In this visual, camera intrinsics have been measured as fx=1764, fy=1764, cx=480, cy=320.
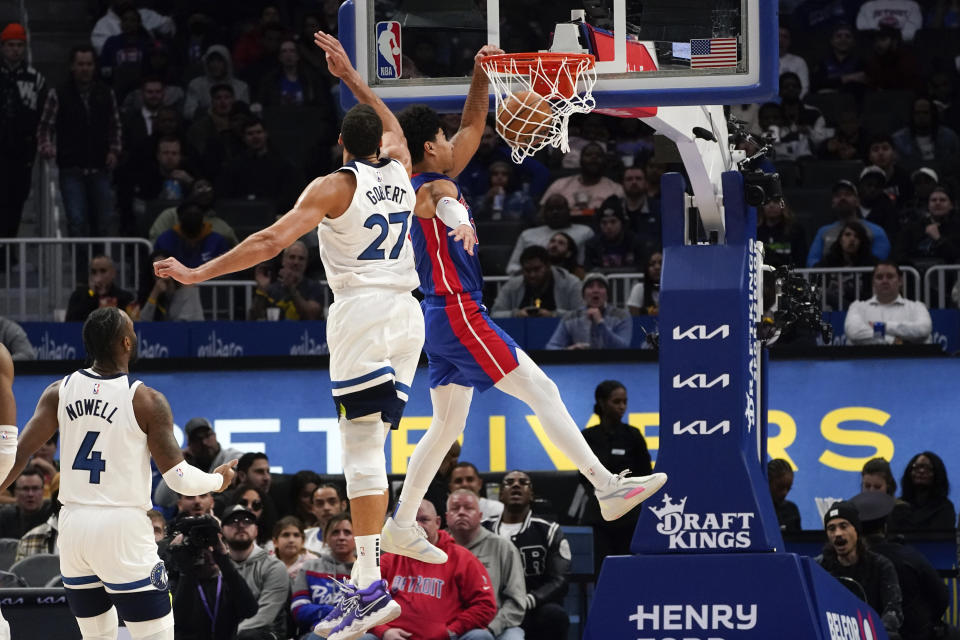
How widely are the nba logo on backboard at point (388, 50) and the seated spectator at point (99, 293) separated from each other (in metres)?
6.36

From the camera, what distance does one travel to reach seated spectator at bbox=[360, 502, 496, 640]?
11406 millimetres

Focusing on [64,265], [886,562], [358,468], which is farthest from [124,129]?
[358,468]

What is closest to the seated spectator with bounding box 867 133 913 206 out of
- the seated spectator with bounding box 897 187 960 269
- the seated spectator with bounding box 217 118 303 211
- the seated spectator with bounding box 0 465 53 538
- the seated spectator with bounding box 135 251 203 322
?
the seated spectator with bounding box 897 187 960 269

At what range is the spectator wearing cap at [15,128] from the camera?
58.2 feet

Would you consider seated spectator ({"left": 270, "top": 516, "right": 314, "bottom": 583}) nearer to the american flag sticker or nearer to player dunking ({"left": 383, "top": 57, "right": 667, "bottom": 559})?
player dunking ({"left": 383, "top": 57, "right": 667, "bottom": 559})

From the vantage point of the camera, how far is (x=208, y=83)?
19.7 m

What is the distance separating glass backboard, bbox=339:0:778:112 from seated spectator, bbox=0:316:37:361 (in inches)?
256

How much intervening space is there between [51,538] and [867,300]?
724 cm

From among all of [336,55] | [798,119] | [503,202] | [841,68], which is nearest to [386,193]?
[336,55]

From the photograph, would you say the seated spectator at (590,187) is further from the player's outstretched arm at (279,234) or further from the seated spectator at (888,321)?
the player's outstretched arm at (279,234)

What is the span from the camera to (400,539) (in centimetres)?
884

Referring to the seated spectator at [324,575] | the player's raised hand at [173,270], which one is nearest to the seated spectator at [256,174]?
the seated spectator at [324,575]

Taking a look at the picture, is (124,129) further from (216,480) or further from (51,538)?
(216,480)

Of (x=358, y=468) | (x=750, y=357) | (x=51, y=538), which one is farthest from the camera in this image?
(x=51, y=538)
